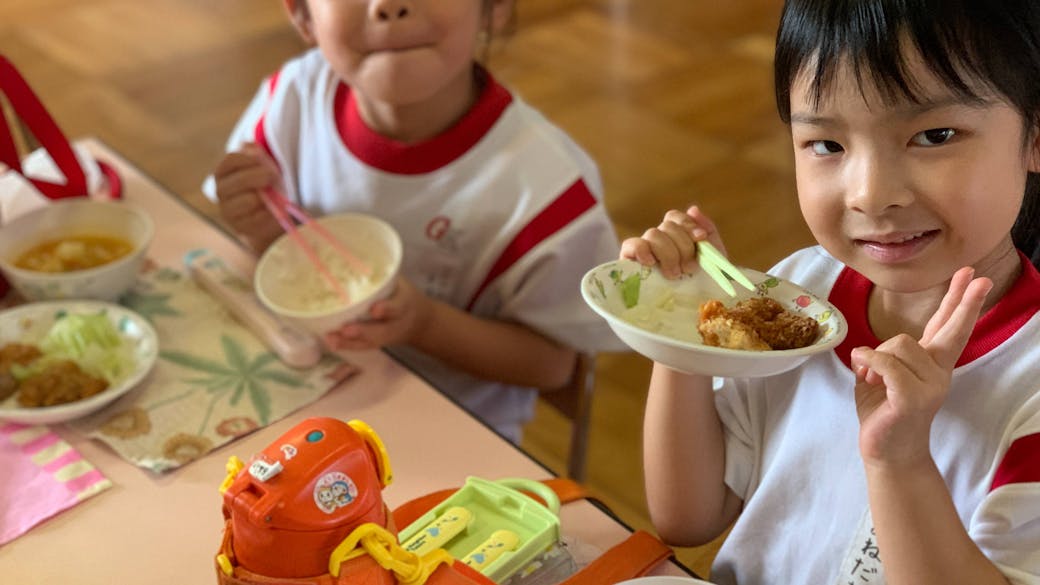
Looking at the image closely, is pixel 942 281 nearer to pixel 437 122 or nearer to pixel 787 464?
pixel 787 464

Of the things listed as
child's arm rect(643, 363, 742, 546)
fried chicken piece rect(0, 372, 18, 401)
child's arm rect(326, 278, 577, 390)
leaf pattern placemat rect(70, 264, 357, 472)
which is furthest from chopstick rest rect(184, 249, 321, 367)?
child's arm rect(643, 363, 742, 546)

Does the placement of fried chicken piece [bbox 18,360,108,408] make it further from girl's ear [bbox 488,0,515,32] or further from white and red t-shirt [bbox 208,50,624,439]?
girl's ear [bbox 488,0,515,32]

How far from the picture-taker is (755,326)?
2.56ft

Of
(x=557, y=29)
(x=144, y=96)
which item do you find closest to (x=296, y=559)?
(x=144, y=96)

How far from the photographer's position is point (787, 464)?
0.87 metres

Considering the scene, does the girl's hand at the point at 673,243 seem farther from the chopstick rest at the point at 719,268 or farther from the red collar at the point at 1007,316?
the red collar at the point at 1007,316

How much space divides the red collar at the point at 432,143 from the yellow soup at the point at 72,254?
0.95ft

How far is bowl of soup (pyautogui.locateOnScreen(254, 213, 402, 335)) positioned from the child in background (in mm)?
60

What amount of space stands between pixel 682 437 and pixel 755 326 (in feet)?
0.50

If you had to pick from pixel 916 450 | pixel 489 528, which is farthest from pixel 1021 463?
pixel 489 528

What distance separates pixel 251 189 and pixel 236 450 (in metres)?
0.41

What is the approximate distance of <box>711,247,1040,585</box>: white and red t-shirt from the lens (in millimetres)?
730

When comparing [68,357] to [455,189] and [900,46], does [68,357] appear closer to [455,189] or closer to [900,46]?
[455,189]

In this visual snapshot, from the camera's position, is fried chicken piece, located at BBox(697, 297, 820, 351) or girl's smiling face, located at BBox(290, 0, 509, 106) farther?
girl's smiling face, located at BBox(290, 0, 509, 106)
